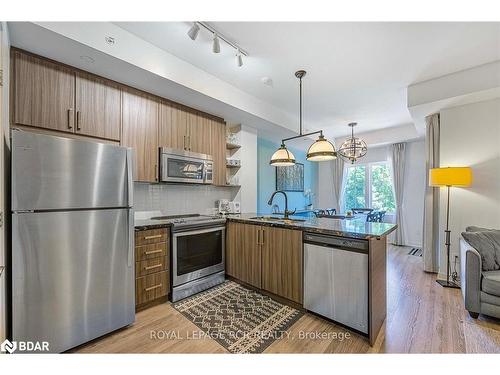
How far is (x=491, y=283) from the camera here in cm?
210

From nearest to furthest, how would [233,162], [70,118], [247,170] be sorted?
[70,118] → [233,162] → [247,170]

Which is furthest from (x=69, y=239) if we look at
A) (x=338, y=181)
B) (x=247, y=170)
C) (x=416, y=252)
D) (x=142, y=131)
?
(x=338, y=181)

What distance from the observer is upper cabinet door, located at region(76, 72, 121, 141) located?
218 centimetres

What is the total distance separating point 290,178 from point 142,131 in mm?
3615

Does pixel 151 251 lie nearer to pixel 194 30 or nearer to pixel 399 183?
pixel 194 30

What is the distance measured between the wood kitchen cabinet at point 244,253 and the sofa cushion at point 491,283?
7.21 ft

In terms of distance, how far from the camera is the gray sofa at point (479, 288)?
6.86 ft

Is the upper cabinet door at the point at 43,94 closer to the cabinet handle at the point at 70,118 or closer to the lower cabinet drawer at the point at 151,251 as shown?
the cabinet handle at the point at 70,118

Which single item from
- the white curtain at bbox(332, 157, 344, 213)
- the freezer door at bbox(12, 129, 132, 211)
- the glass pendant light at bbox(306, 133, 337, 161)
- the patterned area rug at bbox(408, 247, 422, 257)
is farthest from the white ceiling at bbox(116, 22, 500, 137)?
the patterned area rug at bbox(408, 247, 422, 257)

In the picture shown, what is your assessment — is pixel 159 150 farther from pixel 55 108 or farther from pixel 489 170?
pixel 489 170

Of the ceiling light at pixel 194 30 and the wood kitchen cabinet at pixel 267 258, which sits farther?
the wood kitchen cabinet at pixel 267 258

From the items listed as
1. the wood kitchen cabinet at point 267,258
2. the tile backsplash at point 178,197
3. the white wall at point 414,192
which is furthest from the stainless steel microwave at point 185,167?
the white wall at point 414,192
